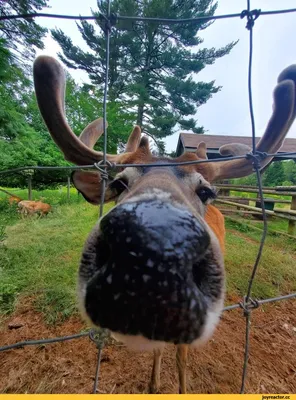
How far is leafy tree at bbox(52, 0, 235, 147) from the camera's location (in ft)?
44.3

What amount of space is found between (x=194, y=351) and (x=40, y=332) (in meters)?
1.77

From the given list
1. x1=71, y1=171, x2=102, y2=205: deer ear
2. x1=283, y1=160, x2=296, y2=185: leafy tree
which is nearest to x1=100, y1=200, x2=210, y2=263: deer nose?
x1=71, y1=171, x2=102, y2=205: deer ear

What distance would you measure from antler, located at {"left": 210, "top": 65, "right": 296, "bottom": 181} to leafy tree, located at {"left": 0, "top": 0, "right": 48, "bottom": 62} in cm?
478

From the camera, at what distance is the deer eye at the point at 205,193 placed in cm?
192

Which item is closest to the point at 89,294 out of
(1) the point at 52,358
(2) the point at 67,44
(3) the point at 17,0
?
(1) the point at 52,358

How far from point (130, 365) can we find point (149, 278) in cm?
209

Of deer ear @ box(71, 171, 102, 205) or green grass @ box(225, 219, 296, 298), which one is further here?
green grass @ box(225, 219, 296, 298)

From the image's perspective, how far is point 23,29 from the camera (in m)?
5.59

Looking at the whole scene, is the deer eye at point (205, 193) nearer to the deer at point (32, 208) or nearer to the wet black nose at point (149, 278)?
the wet black nose at point (149, 278)

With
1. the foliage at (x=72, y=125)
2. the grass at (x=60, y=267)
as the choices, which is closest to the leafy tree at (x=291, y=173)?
the foliage at (x=72, y=125)

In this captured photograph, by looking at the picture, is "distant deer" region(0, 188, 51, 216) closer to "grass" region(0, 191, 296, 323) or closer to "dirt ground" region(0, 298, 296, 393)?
"grass" region(0, 191, 296, 323)

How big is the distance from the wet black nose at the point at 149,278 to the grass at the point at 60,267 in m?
2.69

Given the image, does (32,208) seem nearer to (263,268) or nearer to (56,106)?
(263,268)

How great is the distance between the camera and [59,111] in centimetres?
201
